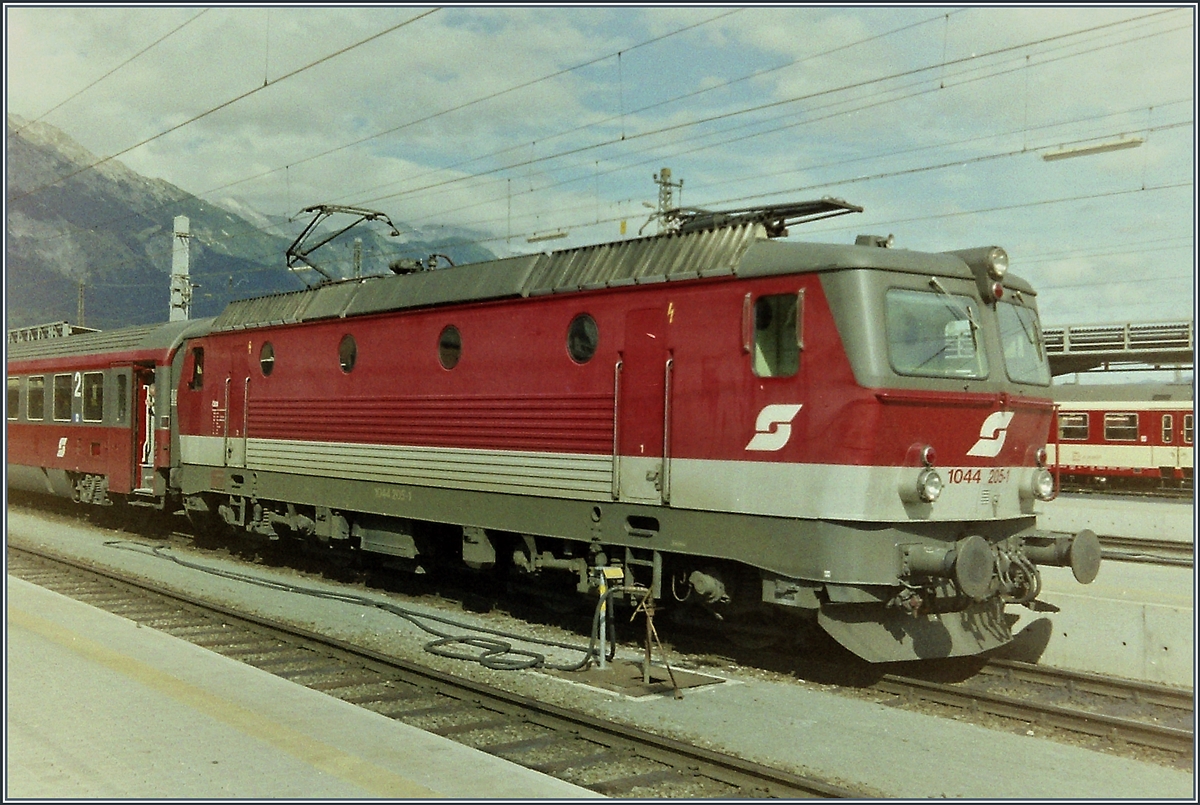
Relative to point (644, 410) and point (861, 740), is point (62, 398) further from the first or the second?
point (861, 740)

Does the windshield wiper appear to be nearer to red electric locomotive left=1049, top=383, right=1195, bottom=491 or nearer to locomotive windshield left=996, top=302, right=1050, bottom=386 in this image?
locomotive windshield left=996, top=302, right=1050, bottom=386

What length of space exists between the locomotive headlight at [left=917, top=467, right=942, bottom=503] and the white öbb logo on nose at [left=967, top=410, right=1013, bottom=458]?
65 centimetres

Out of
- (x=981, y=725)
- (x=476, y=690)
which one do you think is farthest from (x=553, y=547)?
(x=981, y=725)

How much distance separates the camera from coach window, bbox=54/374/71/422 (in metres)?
21.8

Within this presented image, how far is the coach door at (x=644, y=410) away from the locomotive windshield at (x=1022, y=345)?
10.8 ft

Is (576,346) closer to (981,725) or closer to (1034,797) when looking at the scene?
(981,725)

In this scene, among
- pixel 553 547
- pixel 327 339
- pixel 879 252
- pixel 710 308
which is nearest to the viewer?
pixel 879 252

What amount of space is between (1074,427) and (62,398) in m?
34.1

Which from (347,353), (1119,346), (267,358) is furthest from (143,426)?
(1119,346)

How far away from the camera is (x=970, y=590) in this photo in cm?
847

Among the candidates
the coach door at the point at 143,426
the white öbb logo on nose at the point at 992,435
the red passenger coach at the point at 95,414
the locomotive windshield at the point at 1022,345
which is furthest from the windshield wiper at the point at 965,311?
the coach door at the point at 143,426

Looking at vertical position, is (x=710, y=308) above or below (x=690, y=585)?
above

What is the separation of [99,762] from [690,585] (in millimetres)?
5546

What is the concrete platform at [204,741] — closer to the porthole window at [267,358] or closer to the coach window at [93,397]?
the porthole window at [267,358]
